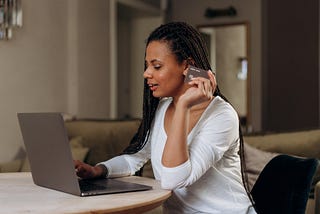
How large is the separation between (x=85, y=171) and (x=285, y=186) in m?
0.64

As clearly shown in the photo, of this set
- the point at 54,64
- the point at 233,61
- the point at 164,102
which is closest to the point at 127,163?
the point at 164,102

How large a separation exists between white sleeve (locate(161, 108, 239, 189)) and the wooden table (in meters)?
0.06

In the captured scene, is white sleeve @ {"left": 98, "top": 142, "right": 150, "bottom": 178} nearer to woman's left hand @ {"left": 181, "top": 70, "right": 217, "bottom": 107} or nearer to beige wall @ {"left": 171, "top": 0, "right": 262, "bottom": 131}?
woman's left hand @ {"left": 181, "top": 70, "right": 217, "bottom": 107}

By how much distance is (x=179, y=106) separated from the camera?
1.50m

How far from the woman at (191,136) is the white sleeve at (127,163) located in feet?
0.23

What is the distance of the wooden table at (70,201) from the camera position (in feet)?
4.10

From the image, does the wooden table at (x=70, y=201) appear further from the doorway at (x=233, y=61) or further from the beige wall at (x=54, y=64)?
the doorway at (x=233, y=61)

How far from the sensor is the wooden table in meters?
1.25

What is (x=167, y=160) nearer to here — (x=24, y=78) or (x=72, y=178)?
(x=72, y=178)

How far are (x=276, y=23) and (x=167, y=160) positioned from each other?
562 cm

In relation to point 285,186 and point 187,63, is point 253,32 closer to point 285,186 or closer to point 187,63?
point 285,186

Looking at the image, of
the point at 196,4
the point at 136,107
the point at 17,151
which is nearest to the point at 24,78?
the point at 17,151

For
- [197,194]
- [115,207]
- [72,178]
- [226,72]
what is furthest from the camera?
[226,72]

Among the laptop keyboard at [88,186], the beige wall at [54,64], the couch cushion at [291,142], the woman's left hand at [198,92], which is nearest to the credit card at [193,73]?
the woman's left hand at [198,92]
